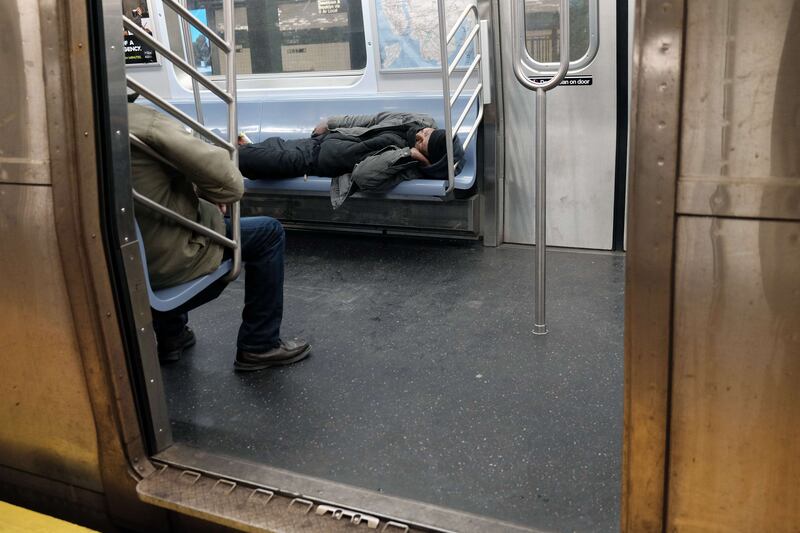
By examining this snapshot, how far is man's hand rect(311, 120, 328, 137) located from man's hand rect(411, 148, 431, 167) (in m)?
0.93

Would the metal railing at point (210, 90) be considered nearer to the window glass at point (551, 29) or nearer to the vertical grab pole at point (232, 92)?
the vertical grab pole at point (232, 92)

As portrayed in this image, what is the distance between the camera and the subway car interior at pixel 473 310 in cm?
135

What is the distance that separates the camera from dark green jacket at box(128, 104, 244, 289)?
2.39 meters

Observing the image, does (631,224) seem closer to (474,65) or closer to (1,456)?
(1,456)

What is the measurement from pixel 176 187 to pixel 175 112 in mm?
293

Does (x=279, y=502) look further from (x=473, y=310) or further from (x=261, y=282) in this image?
(x=473, y=310)

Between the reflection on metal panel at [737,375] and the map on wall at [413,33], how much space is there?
3751mm

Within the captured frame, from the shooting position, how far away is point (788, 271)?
1.31m

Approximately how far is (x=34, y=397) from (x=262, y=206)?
3487mm

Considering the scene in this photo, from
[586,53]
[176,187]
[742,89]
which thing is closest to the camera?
[742,89]

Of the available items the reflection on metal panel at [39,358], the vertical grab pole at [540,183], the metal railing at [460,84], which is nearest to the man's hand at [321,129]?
the metal railing at [460,84]

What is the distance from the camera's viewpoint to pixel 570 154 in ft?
15.1

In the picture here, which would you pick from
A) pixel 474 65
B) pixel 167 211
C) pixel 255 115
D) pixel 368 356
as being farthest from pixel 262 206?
pixel 167 211

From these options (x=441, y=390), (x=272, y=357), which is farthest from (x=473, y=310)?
(x=272, y=357)
